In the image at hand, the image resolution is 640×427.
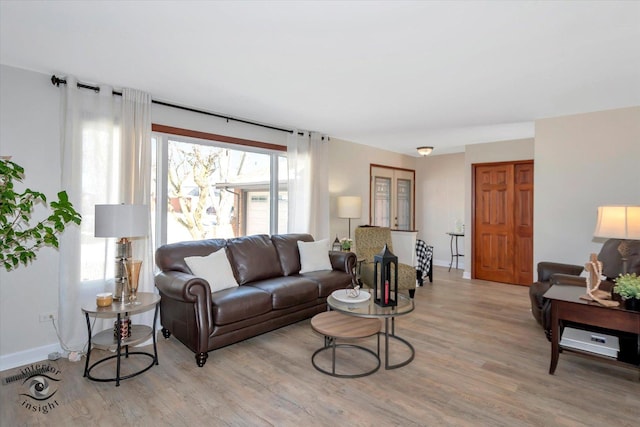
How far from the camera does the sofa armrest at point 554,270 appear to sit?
3.65 metres

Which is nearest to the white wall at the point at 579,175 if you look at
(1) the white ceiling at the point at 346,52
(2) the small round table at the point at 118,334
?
(1) the white ceiling at the point at 346,52

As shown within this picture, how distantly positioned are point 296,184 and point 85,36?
3085 mm

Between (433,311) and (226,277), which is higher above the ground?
(226,277)

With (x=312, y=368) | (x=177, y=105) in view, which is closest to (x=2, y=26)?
(x=177, y=105)

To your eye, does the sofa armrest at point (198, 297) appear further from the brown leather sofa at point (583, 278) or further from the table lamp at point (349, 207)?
the brown leather sofa at point (583, 278)

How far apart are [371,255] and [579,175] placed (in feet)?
9.38

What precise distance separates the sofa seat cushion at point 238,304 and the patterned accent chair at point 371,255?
199 centimetres

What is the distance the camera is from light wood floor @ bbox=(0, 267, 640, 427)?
2.12 m

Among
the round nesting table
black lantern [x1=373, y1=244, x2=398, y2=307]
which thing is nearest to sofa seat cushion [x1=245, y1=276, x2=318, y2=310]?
the round nesting table

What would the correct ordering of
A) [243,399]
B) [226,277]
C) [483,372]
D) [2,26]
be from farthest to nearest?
[226,277] < [483,372] < [243,399] < [2,26]

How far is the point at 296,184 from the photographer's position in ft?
16.4

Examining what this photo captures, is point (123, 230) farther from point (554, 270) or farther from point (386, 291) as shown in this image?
point (554, 270)

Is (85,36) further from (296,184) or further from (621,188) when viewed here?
(621,188)

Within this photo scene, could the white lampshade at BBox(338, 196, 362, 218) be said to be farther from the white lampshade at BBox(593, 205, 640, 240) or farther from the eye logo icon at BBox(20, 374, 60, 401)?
the eye logo icon at BBox(20, 374, 60, 401)
